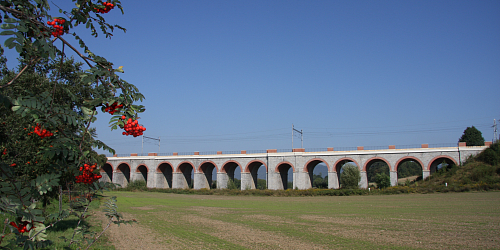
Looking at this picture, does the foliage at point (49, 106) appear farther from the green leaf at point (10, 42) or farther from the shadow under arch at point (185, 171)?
the shadow under arch at point (185, 171)

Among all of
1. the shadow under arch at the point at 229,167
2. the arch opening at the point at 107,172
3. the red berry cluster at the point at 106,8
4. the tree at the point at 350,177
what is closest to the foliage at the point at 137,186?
the arch opening at the point at 107,172

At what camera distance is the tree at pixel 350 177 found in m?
34.9

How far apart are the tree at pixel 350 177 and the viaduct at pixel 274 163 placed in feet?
3.15

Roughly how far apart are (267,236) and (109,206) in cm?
749

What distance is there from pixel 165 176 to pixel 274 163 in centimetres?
1947

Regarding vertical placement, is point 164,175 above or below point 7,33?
below

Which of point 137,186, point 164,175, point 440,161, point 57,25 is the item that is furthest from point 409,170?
Result: point 57,25

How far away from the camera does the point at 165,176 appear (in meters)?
49.3

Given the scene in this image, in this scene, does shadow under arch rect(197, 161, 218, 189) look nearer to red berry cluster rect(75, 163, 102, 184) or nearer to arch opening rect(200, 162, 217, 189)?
arch opening rect(200, 162, 217, 189)

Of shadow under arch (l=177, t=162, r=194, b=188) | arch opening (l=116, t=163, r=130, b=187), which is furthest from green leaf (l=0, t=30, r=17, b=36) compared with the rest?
arch opening (l=116, t=163, r=130, b=187)

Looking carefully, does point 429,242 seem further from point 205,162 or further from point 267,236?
point 205,162

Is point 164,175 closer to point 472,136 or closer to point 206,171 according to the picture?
point 206,171

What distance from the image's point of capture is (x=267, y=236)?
33.6ft

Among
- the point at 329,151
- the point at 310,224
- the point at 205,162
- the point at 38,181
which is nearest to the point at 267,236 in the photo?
the point at 310,224
